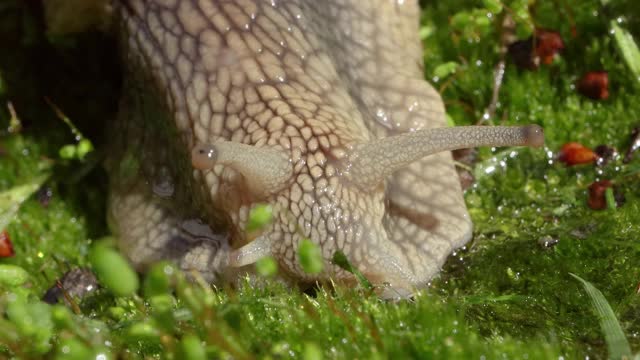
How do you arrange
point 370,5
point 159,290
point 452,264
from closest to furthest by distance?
point 159,290
point 452,264
point 370,5

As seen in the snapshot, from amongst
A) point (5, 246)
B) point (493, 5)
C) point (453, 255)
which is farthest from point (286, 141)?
point (5, 246)

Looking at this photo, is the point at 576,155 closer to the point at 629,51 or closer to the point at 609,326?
the point at 629,51

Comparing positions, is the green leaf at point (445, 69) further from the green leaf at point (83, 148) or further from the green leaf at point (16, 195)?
Answer: the green leaf at point (16, 195)

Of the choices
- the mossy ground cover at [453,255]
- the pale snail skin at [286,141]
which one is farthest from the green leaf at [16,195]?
the pale snail skin at [286,141]

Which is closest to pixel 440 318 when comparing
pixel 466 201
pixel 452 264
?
pixel 452 264

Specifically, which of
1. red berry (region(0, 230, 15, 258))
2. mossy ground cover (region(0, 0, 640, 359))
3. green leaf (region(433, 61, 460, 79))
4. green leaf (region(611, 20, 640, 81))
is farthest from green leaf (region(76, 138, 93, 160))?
green leaf (region(611, 20, 640, 81))

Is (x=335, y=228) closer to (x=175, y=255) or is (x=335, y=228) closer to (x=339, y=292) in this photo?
(x=339, y=292)
